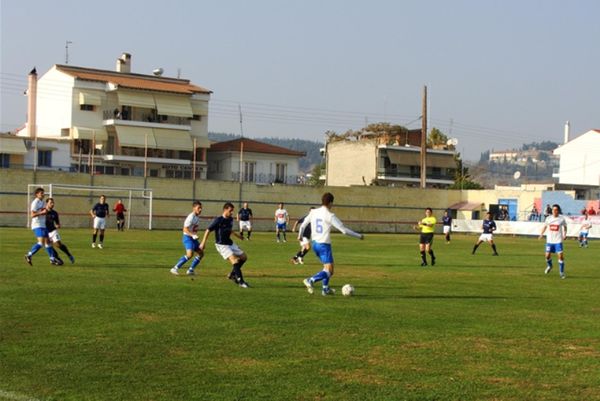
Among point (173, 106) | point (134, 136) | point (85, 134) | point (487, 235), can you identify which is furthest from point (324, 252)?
point (173, 106)

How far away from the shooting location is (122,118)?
7794 cm

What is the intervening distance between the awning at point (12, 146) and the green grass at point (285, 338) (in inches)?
1884

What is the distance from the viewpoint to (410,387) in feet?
28.7

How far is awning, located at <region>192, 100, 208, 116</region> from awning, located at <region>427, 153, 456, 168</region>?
2930 cm

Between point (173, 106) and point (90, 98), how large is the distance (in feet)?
25.8

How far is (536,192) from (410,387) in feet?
209

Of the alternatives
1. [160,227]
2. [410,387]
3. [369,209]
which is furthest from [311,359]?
[369,209]

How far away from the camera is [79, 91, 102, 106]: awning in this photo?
75.9 m

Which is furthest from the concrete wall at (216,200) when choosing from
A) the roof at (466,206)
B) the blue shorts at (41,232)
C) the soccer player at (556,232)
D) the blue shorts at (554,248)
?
the soccer player at (556,232)

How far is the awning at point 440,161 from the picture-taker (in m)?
98.9

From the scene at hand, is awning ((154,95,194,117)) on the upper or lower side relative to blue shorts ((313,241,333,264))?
upper

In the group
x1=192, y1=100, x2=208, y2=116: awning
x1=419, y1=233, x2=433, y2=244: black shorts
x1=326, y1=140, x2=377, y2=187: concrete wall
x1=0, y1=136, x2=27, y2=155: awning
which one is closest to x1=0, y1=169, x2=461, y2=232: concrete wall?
x1=0, y1=136, x2=27, y2=155: awning

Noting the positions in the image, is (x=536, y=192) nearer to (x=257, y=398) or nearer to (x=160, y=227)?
(x=160, y=227)

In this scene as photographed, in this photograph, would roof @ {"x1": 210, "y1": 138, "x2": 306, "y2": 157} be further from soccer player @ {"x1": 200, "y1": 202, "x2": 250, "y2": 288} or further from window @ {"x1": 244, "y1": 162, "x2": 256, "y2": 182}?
soccer player @ {"x1": 200, "y1": 202, "x2": 250, "y2": 288}
